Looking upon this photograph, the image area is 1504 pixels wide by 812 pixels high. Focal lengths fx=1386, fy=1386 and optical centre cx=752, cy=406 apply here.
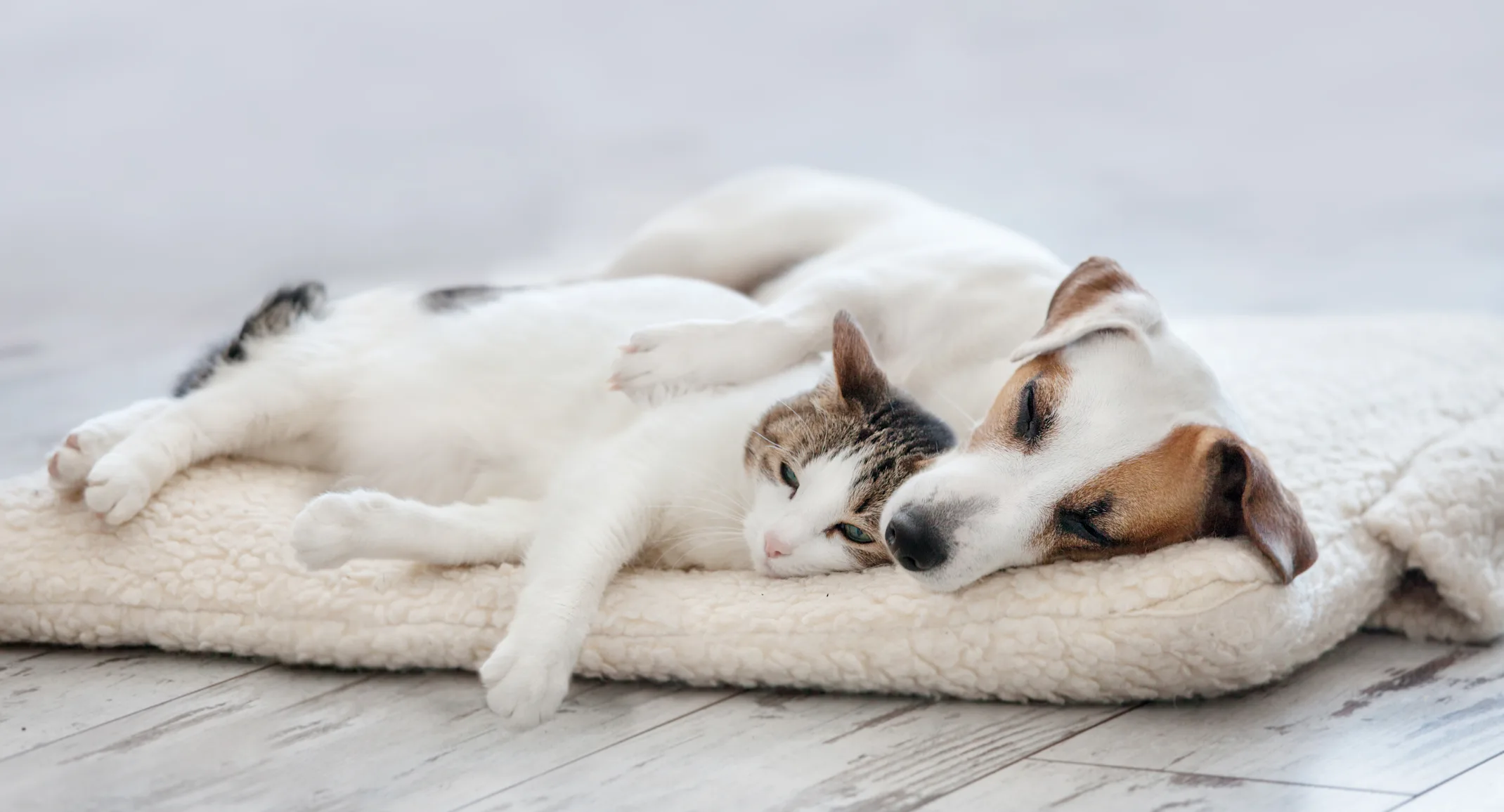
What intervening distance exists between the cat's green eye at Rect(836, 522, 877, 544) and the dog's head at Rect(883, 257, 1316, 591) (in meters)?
0.16

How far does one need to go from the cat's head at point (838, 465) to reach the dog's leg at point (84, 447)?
40.0 inches

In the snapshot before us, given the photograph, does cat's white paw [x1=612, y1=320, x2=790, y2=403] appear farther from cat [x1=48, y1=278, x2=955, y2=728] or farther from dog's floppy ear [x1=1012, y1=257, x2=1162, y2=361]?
dog's floppy ear [x1=1012, y1=257, x2=1162, y2=361]

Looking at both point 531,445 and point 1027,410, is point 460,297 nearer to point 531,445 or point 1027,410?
point 531,445

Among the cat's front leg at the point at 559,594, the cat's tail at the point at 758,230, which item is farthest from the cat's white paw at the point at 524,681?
the cat's tail at the point at 758,230

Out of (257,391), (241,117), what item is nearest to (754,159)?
(241,117)

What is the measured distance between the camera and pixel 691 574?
6.64 ft

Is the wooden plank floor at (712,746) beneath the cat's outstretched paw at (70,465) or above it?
beneath

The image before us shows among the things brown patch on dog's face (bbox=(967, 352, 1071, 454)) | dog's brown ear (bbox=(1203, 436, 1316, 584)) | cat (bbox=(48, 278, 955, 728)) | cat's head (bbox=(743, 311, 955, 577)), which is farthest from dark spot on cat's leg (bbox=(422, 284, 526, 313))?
dog's brown ear (bbox=(1203, 436, 1316, 584))

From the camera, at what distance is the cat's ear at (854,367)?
199 cm

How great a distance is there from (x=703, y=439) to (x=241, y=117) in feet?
6.78

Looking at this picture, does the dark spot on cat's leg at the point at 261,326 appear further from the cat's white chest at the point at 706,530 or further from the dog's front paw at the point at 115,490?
the cat's white chest at the point at 706,530

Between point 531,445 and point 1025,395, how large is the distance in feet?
2.76

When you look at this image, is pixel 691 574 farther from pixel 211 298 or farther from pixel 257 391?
pixel 211 298

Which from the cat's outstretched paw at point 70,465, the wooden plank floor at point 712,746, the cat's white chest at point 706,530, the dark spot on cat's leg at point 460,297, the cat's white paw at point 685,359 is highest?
the dark spot on cat's leg at point 460,297
